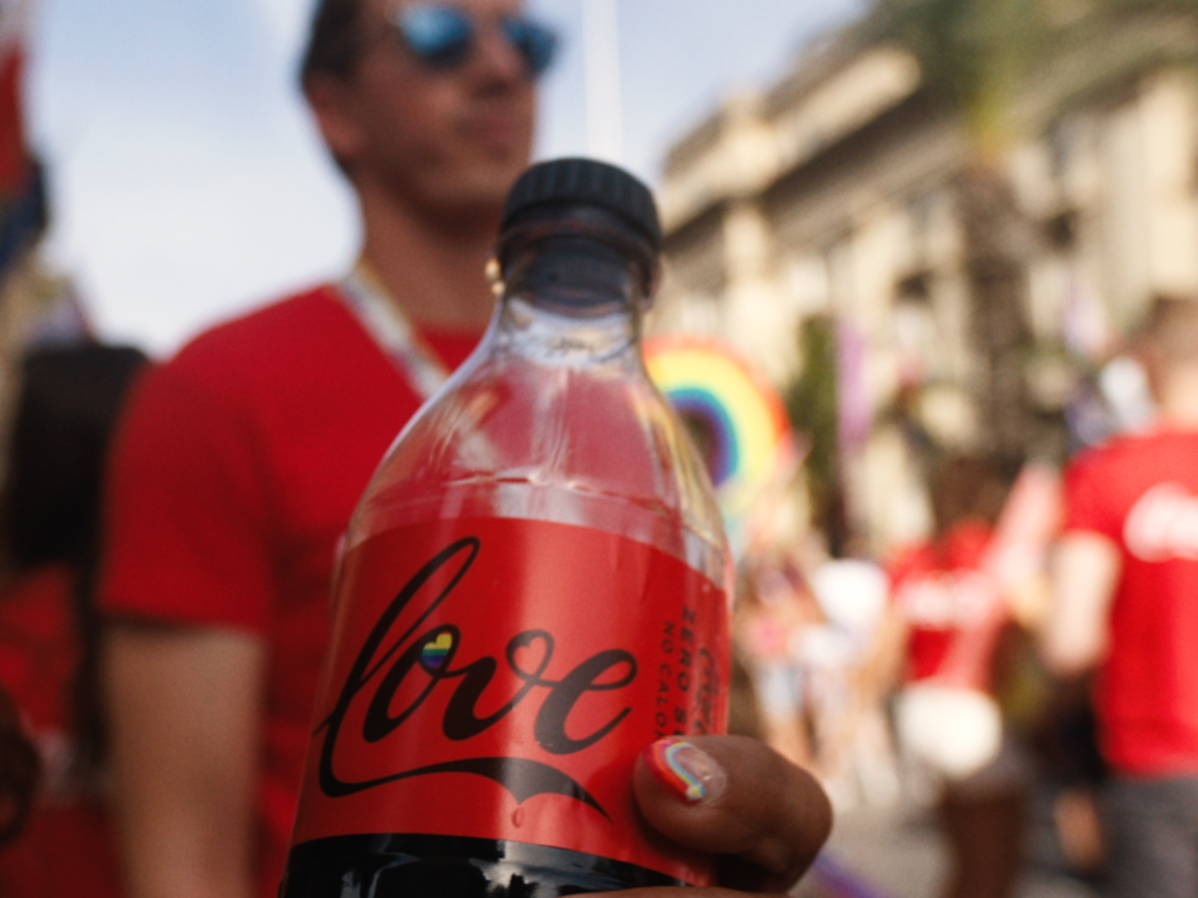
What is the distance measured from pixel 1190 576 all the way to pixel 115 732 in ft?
9.54

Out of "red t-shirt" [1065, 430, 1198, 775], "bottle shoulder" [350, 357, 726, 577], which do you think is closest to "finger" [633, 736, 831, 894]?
"bottle shoulder" [350, 357, 726, 577]

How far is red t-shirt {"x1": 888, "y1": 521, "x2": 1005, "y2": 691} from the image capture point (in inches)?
197

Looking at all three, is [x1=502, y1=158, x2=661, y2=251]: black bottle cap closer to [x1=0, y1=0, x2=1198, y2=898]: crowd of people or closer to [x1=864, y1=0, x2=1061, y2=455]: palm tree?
[x1=0, y1=0, x2=1198, y2=898]: crowd of people

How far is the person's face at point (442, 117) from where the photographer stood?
1571 millimetres

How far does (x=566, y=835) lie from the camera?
783mm

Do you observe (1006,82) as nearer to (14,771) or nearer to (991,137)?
(991,137)

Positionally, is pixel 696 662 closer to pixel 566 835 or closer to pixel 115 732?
pixel 566 835

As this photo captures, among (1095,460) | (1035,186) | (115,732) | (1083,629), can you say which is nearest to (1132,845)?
(1083,629)

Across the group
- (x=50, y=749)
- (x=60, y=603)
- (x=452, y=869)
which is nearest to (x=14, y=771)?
(x=452, y=869)

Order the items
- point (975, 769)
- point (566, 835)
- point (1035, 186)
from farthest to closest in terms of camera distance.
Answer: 1. point (1035, 186)
2. point (975, 769)
3. point (566, 835)

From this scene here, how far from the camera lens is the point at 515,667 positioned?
80 centimetres

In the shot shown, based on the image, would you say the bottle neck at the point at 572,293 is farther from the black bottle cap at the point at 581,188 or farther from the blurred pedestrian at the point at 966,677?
the blurred pedestrian at the point at 966,677

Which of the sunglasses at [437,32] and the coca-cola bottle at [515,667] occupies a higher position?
the sunglasses at [437,32]

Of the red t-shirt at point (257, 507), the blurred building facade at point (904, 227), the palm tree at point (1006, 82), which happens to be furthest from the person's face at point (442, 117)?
the palm tree at point (1006, 82)
